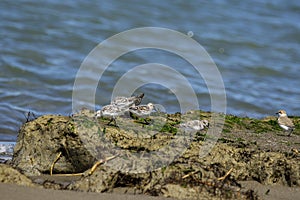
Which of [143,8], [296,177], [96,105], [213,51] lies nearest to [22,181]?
[296,177]

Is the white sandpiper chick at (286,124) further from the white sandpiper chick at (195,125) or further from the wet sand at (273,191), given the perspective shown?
the wet sand at (273,191)

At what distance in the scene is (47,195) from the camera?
4352mm

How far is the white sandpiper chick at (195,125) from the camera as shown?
6.00 meters

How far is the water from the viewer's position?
10.5 metres

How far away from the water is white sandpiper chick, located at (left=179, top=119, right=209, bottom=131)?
2983mm

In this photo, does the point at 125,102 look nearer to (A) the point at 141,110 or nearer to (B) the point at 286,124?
(A) the point at 141,110

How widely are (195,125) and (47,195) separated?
2129 mm

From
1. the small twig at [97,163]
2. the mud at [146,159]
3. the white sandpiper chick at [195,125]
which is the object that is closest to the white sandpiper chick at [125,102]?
the mud at [146,159]

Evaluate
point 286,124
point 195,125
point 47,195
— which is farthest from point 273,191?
point 47,195

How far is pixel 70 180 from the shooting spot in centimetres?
512

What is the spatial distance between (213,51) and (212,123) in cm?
777

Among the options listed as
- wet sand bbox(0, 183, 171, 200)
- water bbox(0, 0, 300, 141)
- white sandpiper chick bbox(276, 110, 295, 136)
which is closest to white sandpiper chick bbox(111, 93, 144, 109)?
white sandpiper chick bbox(276, 110, 295, 136)

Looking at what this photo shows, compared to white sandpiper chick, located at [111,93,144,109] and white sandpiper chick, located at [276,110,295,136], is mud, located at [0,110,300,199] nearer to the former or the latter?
white sandpiper chick, located at [111,93,144,109]

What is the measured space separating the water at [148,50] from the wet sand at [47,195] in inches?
147
